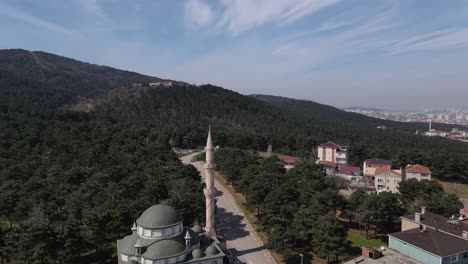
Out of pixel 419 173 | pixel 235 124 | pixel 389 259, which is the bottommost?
pixel 389 259

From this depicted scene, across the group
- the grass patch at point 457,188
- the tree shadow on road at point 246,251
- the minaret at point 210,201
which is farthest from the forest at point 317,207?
the grass patch at point 457,188

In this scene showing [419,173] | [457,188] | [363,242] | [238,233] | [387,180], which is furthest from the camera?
[419,173]

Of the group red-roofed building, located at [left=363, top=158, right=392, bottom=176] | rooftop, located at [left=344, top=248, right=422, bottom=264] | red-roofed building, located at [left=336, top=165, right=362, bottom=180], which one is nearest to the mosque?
rooftop, located at [left=344, top=248, right=422, bottom=264]

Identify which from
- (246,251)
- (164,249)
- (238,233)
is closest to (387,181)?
(238,233)

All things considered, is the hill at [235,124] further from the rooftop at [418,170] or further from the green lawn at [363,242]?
the green lawn at [363,242]

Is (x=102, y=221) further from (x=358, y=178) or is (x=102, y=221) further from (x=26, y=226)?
(x=358, y=178)

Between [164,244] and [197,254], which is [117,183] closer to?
[164,244]

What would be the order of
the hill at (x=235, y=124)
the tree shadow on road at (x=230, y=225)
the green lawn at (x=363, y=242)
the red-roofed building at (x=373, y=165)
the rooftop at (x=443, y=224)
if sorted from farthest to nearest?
the hill at (x=235, y=124), the red-roofed building at (x=373, y=165), the tree shadow on road at (x=230, y=225), the green lawn at (x=363, y=242), the rooftop at (x=443, y=224)
